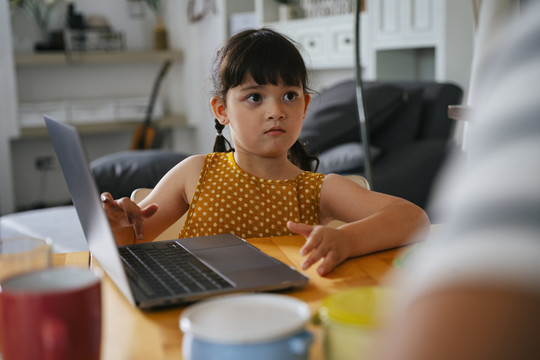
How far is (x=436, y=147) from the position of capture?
2668 mm

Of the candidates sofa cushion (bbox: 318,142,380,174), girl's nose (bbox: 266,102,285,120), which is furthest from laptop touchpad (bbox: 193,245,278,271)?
sofa cushion (bbox: 318,142,380,174)

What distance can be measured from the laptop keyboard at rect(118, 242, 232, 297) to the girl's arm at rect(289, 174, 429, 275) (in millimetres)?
130

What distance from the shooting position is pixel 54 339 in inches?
17.4

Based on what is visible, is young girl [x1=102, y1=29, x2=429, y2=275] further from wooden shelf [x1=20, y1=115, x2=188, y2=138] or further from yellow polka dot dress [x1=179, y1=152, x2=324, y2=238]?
wooden shelf [x1=20, y1=115, x2=188, y2=138]

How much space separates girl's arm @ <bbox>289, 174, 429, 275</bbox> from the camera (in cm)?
79

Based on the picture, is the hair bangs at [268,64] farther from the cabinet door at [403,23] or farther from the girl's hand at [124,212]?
the cabinet door at [403,23]

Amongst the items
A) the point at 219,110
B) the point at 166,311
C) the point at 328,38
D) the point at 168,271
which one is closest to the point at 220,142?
the point at 219,110

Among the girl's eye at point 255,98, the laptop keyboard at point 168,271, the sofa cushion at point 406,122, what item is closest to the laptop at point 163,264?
the laptop keyboard at point 168,271

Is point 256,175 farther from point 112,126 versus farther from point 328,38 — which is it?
point 112,126

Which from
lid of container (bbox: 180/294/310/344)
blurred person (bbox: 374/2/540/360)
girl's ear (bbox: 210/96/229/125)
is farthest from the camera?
girl's ear (bbox: 210/96/229/125)

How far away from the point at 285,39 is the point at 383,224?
1.74 feet

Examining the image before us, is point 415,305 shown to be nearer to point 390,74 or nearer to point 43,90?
point 390,74

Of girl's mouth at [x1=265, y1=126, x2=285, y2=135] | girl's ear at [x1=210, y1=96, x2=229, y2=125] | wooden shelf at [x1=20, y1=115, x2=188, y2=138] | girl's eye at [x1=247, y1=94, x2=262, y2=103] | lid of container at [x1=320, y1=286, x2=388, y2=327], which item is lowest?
wooden shelf at [x1=20, y1=115, x2=188, y2=138]

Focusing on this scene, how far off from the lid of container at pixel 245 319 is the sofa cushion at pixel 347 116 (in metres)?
2.35
